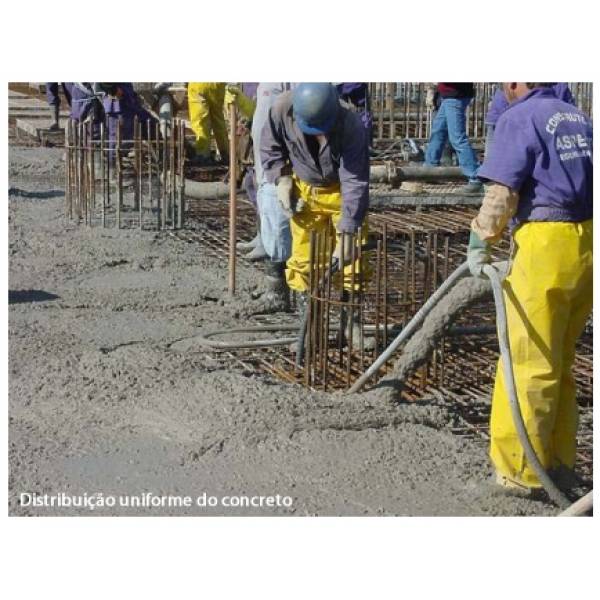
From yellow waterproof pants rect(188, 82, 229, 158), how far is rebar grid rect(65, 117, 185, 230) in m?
1.94

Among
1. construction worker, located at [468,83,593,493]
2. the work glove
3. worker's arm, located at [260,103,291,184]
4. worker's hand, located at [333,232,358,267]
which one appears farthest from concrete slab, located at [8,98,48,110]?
construction worker, located at [468,83,593,493]

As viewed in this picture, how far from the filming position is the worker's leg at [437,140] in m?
12.2

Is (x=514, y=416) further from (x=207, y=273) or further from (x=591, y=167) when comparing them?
(x=207, y=273)

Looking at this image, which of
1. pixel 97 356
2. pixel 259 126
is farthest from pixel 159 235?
pixel 97 356

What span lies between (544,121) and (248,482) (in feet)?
6.57

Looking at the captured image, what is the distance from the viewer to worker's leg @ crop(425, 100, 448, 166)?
1222 centimetres

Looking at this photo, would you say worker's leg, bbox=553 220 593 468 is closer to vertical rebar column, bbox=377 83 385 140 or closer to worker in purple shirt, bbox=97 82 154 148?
worker in purple shirt, bbox=97 82 154 148

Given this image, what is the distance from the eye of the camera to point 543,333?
5.37 metres

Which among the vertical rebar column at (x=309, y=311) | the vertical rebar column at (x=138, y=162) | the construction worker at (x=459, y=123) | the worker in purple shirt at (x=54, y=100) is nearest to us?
the vertical rebar column at (x=309, y=311)

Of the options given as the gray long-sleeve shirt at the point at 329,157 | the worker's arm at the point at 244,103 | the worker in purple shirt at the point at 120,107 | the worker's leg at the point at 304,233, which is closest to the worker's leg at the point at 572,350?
the gray long-sleeve shirt at the point at 329,157

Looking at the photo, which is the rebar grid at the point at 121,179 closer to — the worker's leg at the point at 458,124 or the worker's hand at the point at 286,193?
the worker's leg at the point at 458,124

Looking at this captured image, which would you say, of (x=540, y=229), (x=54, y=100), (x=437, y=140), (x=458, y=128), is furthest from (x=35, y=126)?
(x=540, y=229)
